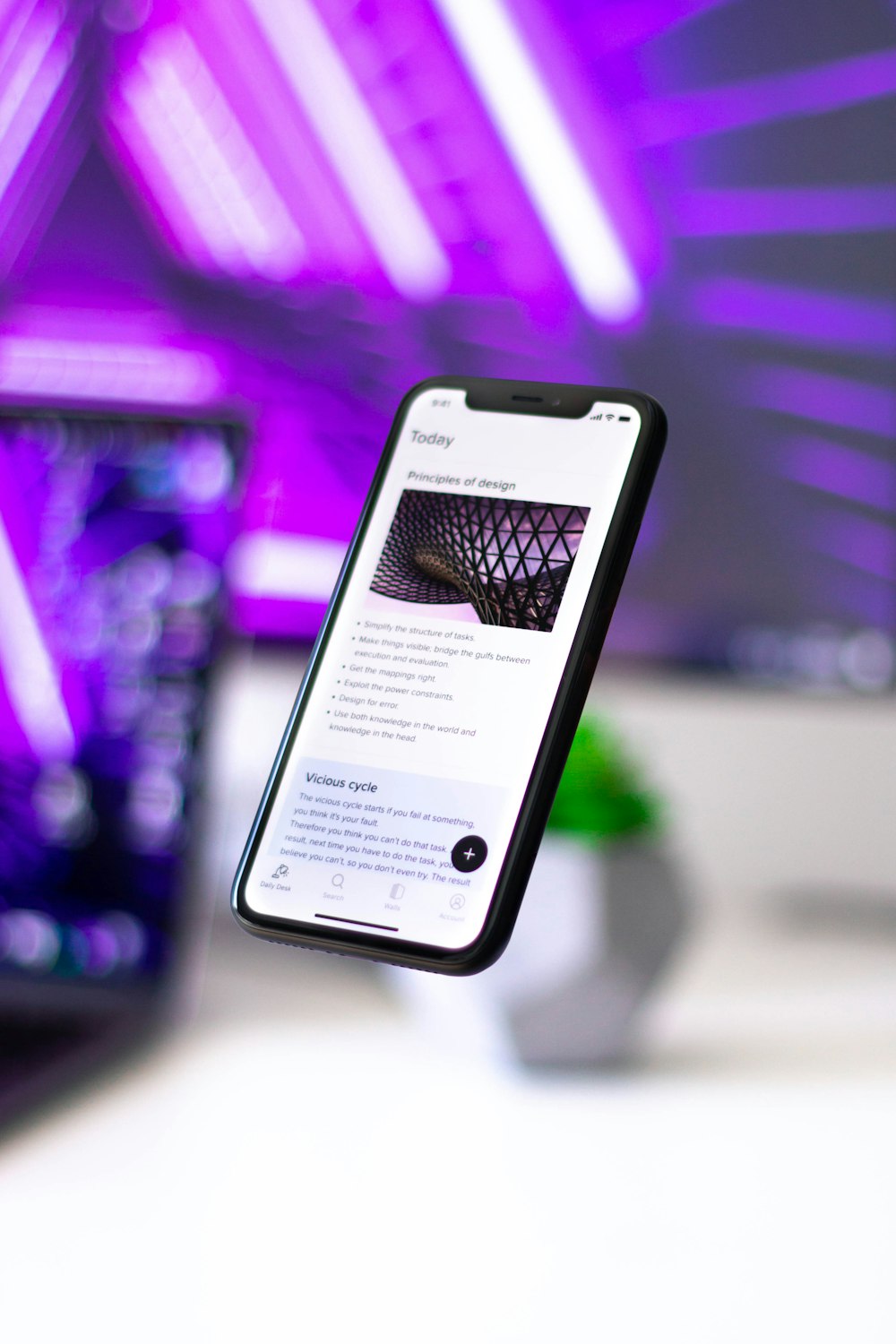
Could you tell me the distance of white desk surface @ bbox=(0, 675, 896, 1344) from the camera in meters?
0.37

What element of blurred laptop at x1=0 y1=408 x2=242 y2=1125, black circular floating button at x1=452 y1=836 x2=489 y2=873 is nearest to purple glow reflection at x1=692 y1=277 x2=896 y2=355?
blurred laptop at x1=0 y1=408 x2=242 y2=1125

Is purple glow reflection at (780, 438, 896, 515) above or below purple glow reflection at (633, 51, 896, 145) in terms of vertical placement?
below

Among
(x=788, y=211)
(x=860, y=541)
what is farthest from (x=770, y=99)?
(x=860, y=541)

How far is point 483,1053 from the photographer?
22.4 inches

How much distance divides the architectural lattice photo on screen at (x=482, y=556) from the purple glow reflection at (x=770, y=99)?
65 centimetres

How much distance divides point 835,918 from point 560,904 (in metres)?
0.42

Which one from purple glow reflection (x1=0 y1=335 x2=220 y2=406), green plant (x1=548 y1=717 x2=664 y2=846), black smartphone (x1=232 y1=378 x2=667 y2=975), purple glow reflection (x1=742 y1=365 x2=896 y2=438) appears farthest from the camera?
purple glow reflection (x1=0 y1=335 x2=220 y2=406)

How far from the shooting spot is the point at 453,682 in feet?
0.98

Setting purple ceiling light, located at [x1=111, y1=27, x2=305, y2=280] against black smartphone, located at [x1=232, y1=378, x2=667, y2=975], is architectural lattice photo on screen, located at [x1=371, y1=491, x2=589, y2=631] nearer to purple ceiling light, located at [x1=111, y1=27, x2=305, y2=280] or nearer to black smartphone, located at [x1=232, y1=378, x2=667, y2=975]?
black smartphone, located at [x1=232, y1=378, x2=667, y2=975]

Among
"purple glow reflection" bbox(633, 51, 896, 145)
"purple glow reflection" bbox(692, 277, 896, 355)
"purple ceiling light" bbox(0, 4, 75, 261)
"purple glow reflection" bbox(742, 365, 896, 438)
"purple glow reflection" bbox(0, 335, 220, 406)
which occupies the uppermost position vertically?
"purple glow reflection" bbox(633, 51, 896, 145)

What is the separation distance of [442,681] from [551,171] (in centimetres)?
70

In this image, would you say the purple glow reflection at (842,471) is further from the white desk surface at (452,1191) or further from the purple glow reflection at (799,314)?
the white desk surface at (452,1191)

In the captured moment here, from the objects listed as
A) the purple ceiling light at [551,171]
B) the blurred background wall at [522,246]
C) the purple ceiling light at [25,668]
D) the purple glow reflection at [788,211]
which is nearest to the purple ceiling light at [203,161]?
the blurred background wall at [522,246]

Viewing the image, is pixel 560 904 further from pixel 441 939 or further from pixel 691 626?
pixel 691 626
